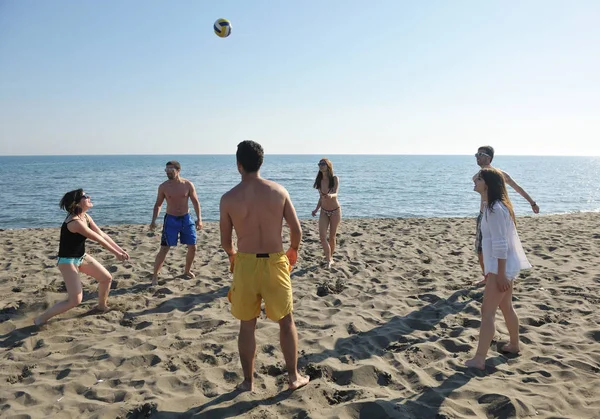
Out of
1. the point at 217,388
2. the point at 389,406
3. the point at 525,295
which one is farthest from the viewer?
the point at 525,295

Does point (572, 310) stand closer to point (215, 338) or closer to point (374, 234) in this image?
point (215, 338)

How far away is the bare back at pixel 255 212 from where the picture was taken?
3068 millimetres

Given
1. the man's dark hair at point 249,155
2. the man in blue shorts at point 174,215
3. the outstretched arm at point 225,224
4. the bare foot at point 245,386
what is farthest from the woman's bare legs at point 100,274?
the man's dark hair at point 249,155

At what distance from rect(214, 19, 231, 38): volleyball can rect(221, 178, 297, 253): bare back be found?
20.2 feet

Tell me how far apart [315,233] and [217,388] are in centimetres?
742

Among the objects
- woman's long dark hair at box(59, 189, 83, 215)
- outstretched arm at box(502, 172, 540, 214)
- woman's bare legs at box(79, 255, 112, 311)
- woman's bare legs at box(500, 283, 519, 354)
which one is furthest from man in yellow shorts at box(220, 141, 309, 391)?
outstretched arm at box(502, 172, 540, 214)

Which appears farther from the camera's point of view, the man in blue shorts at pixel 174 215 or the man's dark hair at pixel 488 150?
the man in blue shorts at pixel 174 215

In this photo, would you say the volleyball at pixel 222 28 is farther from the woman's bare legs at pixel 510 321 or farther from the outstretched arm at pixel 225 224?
the woman's bare legs at pixel 510 321

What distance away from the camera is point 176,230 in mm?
6180

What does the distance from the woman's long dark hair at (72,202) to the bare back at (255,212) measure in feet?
7.79

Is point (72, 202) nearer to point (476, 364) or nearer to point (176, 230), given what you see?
point (176, 230)

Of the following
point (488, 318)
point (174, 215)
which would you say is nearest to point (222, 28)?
point (174, 215)

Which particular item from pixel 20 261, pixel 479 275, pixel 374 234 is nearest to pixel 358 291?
pixel 479 275

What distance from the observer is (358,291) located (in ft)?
19.2
